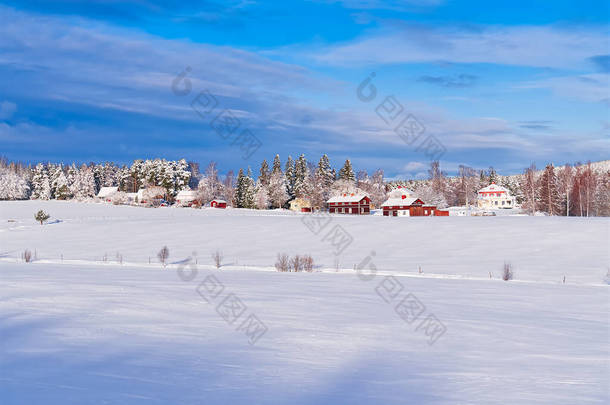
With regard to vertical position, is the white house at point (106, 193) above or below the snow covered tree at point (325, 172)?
below

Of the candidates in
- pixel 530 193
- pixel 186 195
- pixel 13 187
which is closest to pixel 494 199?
pixel 530 193

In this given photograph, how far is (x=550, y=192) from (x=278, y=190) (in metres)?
49.8

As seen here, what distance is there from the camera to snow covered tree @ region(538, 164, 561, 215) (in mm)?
76312

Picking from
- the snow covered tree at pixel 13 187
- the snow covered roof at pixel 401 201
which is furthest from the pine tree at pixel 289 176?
the snow covered tree at pixel 13 187

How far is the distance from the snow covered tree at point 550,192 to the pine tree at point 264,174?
5462 cm

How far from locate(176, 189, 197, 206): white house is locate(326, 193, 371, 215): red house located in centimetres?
2913

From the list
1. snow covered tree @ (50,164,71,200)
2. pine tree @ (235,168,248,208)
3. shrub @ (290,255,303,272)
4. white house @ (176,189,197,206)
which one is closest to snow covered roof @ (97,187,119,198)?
snow covered tree @ (50,164,71,200)

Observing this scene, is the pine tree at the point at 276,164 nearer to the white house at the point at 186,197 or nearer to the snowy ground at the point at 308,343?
the white house at the point at 186,197

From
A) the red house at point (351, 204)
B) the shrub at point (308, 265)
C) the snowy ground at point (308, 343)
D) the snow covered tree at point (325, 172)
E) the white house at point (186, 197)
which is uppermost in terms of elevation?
the snow covered tree at point (325, 172)

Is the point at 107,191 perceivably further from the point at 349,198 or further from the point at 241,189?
the point at 349,198

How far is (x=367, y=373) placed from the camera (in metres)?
7.15

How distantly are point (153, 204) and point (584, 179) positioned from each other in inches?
3107

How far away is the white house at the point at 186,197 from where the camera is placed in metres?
99.8

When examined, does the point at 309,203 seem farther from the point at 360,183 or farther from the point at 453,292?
the point at 453,292
